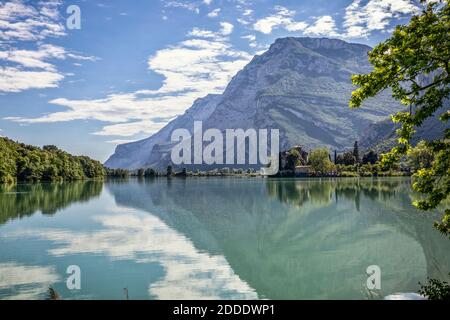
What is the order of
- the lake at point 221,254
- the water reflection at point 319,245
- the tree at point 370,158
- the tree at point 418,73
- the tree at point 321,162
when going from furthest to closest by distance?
the tree at point 321,162, the tree at point 370,158, the water reflection at point 319,245, the lake at point 221,254, the tree at point 418,73

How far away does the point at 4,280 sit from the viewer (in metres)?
20.0

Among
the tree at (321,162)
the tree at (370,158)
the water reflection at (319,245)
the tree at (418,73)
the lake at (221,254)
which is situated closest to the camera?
the tree at (418,73)

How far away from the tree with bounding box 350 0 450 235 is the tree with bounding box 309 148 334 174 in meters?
176

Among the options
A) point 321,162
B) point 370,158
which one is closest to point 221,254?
point 321,162

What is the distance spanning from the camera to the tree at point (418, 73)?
1260cm

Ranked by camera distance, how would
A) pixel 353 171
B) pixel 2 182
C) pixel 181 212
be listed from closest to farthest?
pixel 181 212
pixel 2 182
pixel 353 171

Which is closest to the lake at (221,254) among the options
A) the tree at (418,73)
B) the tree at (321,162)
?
the tree at (418,73)

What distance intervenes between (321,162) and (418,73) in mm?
178191

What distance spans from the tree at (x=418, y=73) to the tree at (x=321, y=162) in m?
176

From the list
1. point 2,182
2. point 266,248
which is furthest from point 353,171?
point 266,248

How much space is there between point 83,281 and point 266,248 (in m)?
13.4

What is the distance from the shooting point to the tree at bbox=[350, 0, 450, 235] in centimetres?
1260

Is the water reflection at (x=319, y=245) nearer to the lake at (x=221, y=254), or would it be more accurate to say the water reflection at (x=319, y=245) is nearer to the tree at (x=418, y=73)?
the lake at (x=221, y=254)
